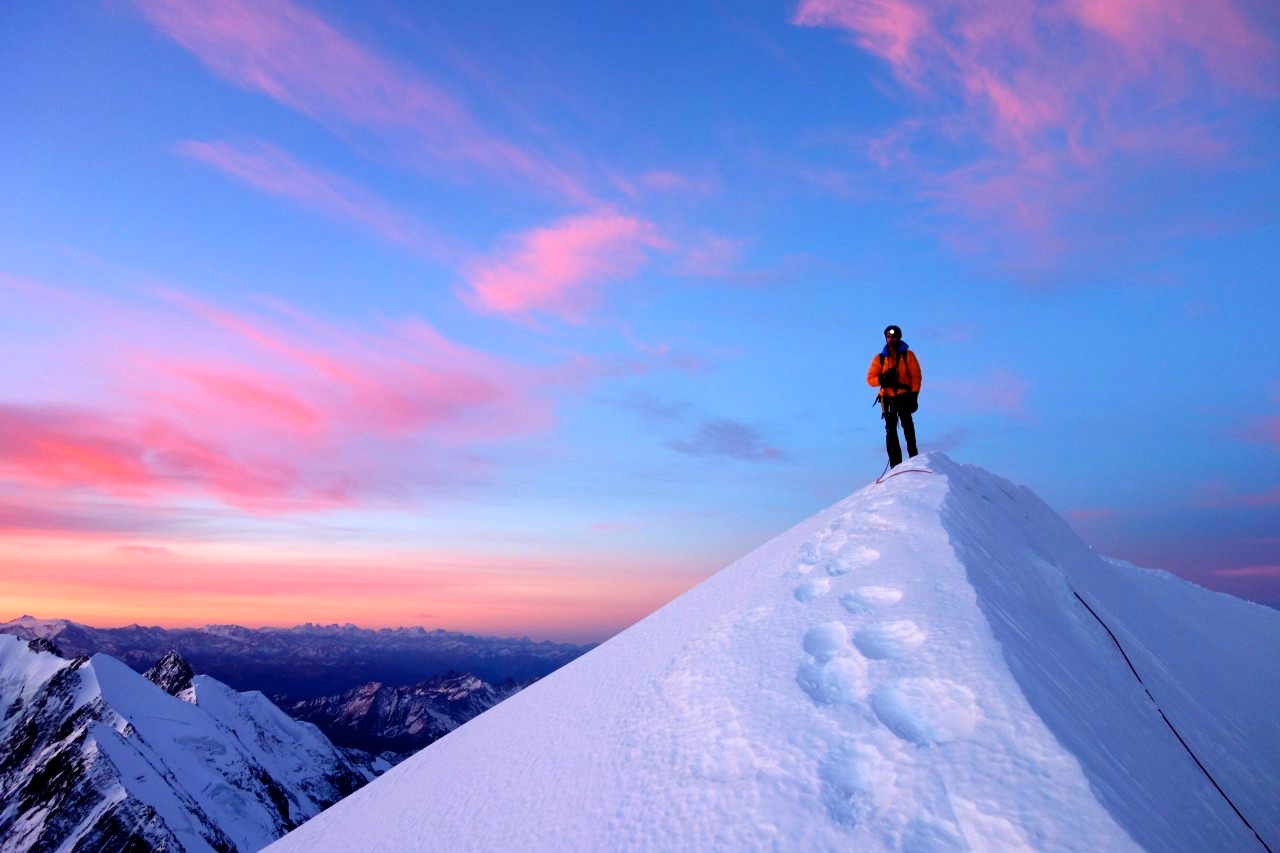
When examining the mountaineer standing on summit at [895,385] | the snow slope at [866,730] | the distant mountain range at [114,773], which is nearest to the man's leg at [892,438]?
the mountaineer standing on summit at [895,385]

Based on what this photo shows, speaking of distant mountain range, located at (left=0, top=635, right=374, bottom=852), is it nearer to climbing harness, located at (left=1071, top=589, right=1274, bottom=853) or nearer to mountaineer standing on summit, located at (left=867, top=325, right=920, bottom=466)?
mountaineer standing on summit, located at (left=867, top=325, right=920, bottom=466)

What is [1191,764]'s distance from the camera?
6266mm

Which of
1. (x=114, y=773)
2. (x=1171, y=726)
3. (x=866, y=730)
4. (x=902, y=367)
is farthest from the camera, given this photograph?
(x=114, y=773)

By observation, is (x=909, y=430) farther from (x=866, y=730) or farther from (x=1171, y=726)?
(x=866, y=730)

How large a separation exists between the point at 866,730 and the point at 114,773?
651 ft

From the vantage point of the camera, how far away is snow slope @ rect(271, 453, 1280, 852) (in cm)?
400

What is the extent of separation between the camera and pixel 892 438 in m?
13.7

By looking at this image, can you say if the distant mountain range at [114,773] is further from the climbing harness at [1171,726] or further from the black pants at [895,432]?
the climbing harness at [1171,726]

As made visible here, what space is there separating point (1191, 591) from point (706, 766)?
17952 mm

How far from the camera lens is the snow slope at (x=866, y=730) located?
3998mm

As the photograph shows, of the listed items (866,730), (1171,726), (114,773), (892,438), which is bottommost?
(114,773)

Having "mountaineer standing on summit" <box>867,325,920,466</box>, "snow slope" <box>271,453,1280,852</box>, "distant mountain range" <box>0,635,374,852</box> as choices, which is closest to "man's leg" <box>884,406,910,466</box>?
"mountaineer standing on summit" <box>867,325,920,466</box>

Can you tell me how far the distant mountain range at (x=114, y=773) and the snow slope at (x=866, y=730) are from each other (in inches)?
6643

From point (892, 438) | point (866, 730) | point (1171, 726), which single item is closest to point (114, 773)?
point (892, 438)
